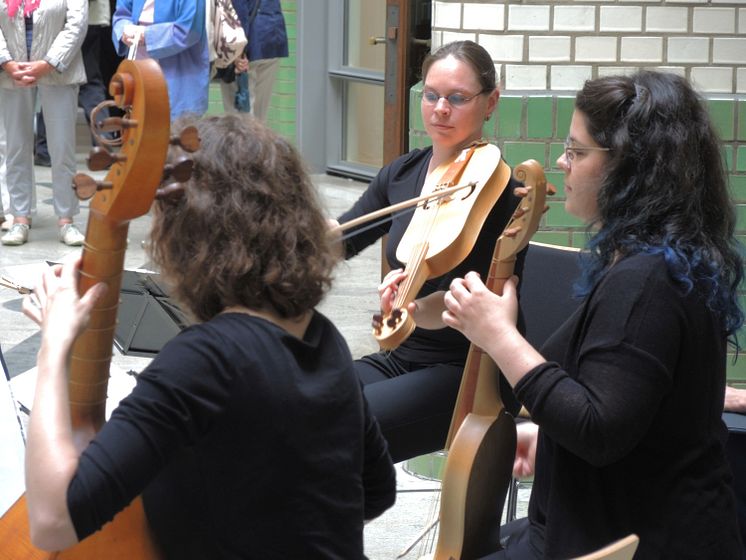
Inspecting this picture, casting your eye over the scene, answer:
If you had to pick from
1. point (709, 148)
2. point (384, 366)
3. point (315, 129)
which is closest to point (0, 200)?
point (315, 129)

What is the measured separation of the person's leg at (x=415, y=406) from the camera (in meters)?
2.71

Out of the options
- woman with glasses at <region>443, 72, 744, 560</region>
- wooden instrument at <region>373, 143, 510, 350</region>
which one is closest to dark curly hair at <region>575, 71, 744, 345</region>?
woman with glasses at <region>443, 72, 744, 560</region>

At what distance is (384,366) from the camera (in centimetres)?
293

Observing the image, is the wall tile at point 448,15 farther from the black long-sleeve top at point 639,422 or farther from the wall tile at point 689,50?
the black long-sleeve top at point 639,422

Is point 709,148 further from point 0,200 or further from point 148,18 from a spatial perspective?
point 0,200

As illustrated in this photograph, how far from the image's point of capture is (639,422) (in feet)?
5.96

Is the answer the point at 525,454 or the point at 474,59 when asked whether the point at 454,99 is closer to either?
the point at 474,59

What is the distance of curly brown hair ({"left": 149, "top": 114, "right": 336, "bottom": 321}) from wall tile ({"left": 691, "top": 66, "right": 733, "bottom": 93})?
2735mm

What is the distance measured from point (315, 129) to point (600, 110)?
6682mm

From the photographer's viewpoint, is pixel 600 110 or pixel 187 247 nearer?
pixel 187 247

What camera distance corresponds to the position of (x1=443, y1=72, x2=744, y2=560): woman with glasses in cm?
182

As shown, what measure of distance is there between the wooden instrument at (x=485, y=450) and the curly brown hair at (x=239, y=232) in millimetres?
749

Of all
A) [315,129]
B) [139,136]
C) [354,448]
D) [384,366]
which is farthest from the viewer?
[315,129]

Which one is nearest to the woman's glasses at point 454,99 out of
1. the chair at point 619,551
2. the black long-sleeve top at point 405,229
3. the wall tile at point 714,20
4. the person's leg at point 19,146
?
the black long-sleeve top at point 405,229
